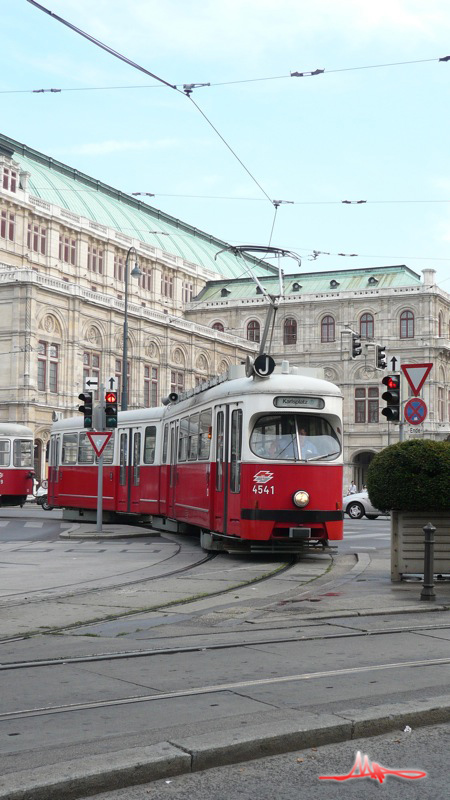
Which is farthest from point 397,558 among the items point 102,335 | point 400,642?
point 102,335

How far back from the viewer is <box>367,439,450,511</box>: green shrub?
1331 centimetres

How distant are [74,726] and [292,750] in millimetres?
1315

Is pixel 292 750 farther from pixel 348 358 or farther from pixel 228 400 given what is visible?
pixel 348 358

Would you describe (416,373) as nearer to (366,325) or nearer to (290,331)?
(366,325)

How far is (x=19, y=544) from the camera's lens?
21.5 m

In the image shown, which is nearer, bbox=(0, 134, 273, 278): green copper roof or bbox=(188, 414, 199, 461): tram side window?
A: bbox=(188, 414, 199, 461): tram side window

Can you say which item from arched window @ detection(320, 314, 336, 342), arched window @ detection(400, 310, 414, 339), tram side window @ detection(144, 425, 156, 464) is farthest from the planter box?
arched window @ detection(320, 314, 336, 342)

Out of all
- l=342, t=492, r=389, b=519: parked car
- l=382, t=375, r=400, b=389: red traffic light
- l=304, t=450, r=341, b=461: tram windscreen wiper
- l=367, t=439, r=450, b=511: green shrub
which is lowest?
l=342, t=492, r=389, b=519: parked car

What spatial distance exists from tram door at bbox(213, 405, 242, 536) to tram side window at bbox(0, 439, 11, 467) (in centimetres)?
2607

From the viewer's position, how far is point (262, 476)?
→ 16547 mm

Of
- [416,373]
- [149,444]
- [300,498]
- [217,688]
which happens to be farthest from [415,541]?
[149,444]

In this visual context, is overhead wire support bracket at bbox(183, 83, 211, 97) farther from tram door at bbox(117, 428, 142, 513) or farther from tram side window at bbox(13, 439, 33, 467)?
tram side window at bbox(13, 439, 33, 467)

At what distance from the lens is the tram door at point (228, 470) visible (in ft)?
56.1

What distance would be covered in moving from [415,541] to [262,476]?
354cm
